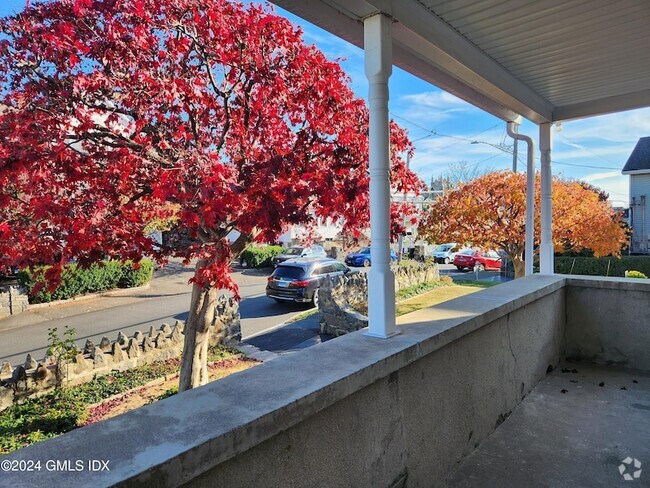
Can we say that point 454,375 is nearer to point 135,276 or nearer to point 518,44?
point 518,44

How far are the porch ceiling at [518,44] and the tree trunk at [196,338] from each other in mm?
3239

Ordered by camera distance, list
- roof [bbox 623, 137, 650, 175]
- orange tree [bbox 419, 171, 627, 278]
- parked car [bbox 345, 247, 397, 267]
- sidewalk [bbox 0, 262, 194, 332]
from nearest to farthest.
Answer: orange tree [bbox 419, 171, 627, 278], sidewalk [bbox 0, 262, 194, 332], roof [bbox 623, 137, 650, 175], parked car [bbox 345, 247, 397, 267]

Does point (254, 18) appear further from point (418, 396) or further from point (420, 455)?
point (420, 455)

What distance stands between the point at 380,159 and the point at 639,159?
2186 cm

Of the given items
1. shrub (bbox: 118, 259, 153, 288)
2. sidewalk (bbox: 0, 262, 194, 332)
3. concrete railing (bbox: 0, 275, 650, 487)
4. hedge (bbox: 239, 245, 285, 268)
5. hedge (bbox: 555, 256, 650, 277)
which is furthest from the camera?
hedge (bbox: 239, 245, 285, 268)

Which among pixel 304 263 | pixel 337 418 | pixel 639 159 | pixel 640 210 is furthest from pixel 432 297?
pixel 639 159

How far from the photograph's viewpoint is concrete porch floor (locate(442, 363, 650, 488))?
2414mm

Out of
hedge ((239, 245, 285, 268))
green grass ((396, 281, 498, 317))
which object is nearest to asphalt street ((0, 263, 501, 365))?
green grass ((396, 281, 498, 317))

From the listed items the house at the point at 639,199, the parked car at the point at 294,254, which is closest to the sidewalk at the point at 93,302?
the parked car at the point at 294,254

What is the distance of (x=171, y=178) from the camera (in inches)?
124

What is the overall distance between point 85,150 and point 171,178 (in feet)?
3.63

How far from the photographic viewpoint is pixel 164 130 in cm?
377

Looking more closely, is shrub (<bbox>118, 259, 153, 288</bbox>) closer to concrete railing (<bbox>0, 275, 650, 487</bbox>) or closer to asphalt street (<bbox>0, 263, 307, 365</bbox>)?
asphalt street (<bbox>0, 263, 307, 365</bbox>)

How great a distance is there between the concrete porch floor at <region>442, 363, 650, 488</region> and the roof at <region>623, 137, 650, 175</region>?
1847 centimetres
